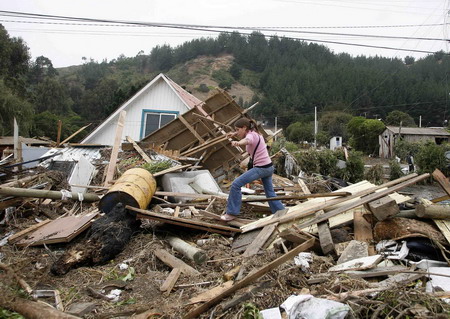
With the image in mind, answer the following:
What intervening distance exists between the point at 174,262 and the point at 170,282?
566 mm

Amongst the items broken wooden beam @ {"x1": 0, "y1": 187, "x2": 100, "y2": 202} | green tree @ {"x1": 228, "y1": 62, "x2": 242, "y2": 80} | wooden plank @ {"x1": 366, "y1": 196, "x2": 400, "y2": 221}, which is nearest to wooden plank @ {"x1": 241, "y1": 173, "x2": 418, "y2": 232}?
wooden plank @ {"x1": 366, "y1": 196, "x2": 400, "y2": 221}

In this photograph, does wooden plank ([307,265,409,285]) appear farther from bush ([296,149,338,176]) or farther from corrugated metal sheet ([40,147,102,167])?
bush ([296,149,338,176])

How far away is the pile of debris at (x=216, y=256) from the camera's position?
3.02 m

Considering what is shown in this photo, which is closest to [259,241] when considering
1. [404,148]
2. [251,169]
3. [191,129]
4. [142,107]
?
[251,169]

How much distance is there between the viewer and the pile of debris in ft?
9.92

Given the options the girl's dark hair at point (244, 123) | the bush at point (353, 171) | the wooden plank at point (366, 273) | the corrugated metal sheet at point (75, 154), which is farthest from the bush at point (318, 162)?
the wooden plank at point (366, 273)

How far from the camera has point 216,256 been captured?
14.7ft

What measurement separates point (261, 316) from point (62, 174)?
23.0ft

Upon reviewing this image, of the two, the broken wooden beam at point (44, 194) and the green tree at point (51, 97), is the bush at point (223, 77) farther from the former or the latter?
the broken wooden beam at point (44, 194)

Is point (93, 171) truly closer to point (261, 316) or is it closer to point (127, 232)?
point (127, 232)

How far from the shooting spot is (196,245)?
195 inches

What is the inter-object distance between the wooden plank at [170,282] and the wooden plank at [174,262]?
0.40ft

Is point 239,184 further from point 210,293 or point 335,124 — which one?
point 335,124

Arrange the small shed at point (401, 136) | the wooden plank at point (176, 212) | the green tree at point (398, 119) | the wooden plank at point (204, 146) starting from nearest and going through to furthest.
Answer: the wooden plank at point (176, 212) < the wooden plank at point (204, 146) < the small shed at point (401, 136) < the green tree at point (398, 119)
